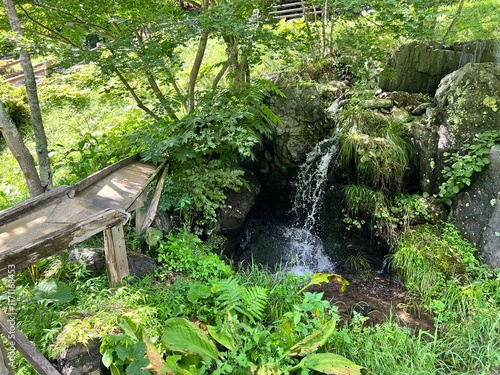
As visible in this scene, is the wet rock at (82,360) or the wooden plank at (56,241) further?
the wet rock at (82,360)

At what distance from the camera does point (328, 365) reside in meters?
2.90

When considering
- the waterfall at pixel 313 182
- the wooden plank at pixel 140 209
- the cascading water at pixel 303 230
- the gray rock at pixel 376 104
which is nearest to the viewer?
the wooden plank at pixel 140 209

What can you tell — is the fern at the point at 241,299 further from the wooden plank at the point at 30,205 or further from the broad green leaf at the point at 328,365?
the wooden plank at the point at 30,205

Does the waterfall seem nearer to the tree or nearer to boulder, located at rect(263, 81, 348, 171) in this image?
boulder, located at rect(263, 81, 348, 171)

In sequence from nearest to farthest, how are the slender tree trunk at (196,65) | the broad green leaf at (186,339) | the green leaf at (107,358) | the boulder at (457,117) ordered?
the green leaf at (107,358), the broad green leaf at (186,339), the boulder at (457,117), the slender tree trunk at (196,65)

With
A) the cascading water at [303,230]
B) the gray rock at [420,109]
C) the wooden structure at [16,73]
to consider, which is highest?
the wooden structure at [16,73]

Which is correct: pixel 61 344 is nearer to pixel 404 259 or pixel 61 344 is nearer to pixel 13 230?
pixel 13 230

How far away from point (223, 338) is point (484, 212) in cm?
414

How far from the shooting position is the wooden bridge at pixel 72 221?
7.55 ft

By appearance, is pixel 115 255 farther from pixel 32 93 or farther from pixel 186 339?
pixel 32 93

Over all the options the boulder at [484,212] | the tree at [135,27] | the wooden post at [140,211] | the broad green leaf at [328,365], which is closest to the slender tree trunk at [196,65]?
the tree at [135,27]

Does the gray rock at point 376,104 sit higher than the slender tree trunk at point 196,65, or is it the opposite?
the slender tree trunk at point 196,65

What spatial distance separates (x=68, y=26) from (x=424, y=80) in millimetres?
6353

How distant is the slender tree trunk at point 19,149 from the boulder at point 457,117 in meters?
5.61
